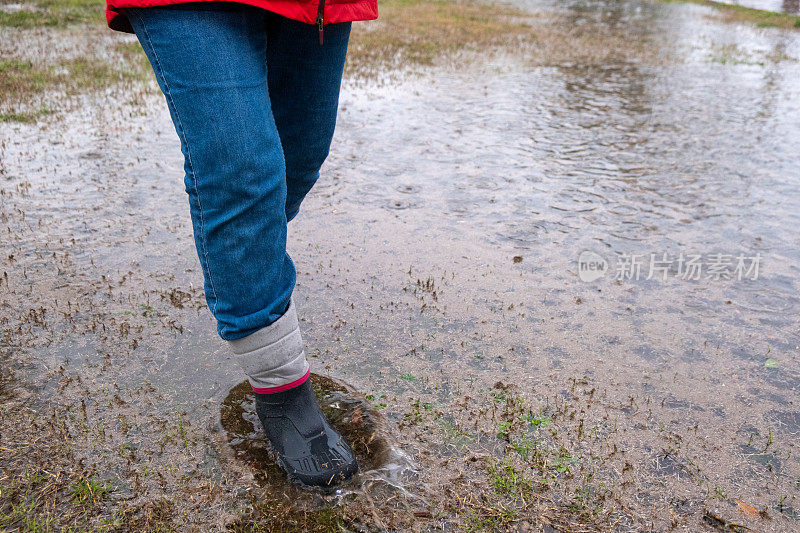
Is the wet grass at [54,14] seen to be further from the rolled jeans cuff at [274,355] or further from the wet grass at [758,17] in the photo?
the wet grass at [758,17]

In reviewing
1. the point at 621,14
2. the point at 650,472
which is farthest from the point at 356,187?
the point at 621,14

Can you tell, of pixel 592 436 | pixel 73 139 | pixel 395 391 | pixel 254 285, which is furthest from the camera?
pixel 73 139

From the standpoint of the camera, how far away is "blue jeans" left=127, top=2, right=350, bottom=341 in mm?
1529

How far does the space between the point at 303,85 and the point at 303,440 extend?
1095 mm

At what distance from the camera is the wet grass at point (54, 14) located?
482 inches

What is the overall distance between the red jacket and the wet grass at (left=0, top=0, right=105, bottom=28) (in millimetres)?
12653

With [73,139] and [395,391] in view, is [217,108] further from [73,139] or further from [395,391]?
[73,139]

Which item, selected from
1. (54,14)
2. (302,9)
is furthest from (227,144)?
(54,14)

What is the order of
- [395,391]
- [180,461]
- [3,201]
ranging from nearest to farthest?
1. [180,461]
2. [395,391]
3. [3,201]

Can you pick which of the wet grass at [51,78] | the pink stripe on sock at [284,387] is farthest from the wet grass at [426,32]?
the pink stripe on sock at [284,387]

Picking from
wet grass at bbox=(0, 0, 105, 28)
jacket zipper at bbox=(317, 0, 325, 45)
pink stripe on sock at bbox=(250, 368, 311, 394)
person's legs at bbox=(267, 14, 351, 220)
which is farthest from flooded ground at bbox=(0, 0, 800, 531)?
wet grass at bbox=(0, 0, 105, 28)

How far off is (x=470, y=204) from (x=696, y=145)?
3.00 meters

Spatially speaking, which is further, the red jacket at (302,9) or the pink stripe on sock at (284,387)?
the pink stripe on sock at (284,387)

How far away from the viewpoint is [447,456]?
2.14 m
